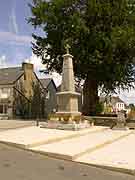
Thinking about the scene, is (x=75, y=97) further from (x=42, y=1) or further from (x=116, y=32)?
(x=42, y=1)

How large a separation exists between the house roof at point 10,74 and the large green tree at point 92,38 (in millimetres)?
18920

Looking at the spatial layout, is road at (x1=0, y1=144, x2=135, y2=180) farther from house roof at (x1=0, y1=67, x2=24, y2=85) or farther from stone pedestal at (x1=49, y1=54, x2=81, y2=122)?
house roof at (x1=0, y1=67, x2=24, y2=85)

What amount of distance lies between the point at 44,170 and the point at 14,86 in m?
45.1

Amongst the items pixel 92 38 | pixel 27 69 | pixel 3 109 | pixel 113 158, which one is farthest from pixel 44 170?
pixel 27 69

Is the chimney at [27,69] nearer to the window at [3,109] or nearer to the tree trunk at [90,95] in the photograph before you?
the window at [3,109]

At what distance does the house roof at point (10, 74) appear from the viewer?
54.9m

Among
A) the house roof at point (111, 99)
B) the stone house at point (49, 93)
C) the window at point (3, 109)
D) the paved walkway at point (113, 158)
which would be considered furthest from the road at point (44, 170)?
the stone house at point (49, 93)

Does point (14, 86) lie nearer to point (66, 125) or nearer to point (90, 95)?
point (90, 95)

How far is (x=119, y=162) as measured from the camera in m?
10.9

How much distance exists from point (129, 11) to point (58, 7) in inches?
271

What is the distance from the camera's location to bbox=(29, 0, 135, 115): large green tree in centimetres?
3278

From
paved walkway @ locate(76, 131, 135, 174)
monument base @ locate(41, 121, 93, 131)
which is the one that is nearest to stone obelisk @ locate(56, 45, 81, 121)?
monument base @ locate(41, 121, 93, 131)

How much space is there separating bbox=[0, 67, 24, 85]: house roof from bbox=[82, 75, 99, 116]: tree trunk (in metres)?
20.1

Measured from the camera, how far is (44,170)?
9.68 metres
